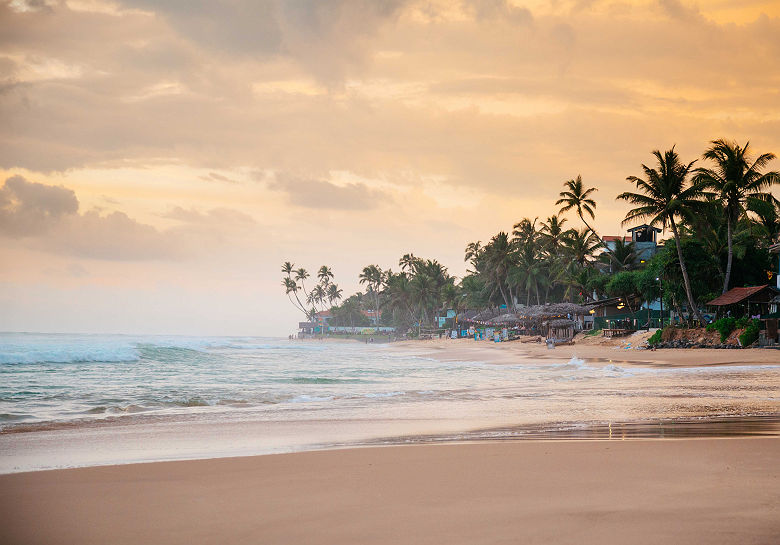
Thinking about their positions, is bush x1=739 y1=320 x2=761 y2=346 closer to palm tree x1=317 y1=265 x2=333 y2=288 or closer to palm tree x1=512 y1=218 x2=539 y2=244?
palm tree x1=512 y1=218 x2=539 y2=244

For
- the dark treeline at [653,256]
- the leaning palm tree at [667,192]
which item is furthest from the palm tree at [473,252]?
the leaning palm tree at [667,192]

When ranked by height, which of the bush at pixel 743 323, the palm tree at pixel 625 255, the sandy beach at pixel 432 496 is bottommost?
the sandy beach at pixel 432 496

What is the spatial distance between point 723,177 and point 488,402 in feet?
103

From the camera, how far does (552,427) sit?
9.02 metres

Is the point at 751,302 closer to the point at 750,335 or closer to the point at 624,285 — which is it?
the point at 750,335

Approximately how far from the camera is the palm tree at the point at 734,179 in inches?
1456

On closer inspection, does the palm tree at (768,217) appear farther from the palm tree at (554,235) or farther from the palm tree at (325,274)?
the palm tree at (325,274)

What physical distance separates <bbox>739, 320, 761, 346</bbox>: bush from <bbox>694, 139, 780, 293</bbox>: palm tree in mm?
6903

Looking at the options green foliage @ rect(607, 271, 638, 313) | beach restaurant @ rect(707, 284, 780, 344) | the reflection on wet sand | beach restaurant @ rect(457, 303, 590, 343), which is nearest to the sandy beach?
the reflection on wet sand

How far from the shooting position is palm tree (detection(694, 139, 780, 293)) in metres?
37.0

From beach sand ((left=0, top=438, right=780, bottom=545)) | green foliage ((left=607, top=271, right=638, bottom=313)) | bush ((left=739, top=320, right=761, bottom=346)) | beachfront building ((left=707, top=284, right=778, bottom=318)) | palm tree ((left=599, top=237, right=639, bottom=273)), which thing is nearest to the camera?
beach sand ((left=0, top=438, right=780, bottom=545))

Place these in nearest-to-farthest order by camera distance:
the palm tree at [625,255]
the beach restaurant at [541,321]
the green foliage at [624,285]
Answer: the green foliage at [624,285]
the beach restaurant at [541,321]
the palm tree at [625,255]

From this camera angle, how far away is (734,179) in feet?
123

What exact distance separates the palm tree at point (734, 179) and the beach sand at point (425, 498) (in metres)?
34.3
